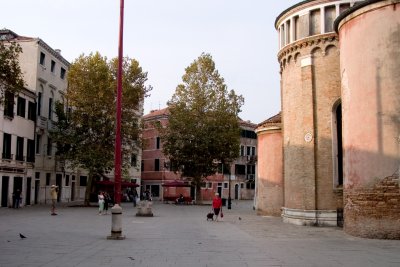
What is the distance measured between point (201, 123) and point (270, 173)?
740 inches

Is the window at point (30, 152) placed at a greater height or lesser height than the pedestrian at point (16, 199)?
greater

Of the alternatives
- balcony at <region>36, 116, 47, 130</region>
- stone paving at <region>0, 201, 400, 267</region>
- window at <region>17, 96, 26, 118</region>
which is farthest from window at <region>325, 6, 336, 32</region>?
balcony at <region>36, 116, 47, 130</region>

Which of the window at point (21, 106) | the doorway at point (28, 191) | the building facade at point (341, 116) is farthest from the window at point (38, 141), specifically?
the building facade at point (341, 116)

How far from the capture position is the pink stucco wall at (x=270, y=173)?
88.6ft

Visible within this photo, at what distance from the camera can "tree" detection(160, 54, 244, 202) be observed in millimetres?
45000

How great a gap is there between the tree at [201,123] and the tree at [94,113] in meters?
7.25

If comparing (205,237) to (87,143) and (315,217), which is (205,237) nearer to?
(315,217)

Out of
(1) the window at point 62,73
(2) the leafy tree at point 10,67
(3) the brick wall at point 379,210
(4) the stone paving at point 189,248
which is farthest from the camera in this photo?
(1) the window at point 62,73

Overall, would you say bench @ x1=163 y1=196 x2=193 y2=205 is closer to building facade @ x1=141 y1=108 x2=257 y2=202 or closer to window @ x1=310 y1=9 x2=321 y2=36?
building facade @ x1=141 y1=108 x2=257 y2=202

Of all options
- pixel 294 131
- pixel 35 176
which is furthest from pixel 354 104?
pixel 35 176

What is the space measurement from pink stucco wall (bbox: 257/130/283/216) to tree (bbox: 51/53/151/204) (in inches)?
539

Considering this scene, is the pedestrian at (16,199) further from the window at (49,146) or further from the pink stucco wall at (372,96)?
the pink stucco wall at (372,96)

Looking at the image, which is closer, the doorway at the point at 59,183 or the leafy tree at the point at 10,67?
the leafy tree at the point at 10,67

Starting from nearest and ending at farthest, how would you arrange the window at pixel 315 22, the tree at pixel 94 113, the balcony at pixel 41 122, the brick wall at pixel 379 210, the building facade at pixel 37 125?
the brick wall at pixel 379 210
the window at pixel 315 22
the building facade at pixel 37 125
the tree at pixel 94 113
the balcony at pixel 41 122
